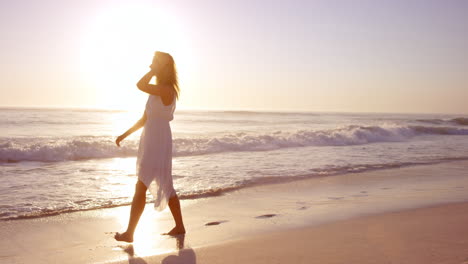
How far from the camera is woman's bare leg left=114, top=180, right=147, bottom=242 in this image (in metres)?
4.17

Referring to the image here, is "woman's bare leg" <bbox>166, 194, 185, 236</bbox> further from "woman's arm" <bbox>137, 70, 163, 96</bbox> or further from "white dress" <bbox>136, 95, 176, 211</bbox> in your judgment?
"woman's arm" <bbox>137, 70, 163, 96</bbox>

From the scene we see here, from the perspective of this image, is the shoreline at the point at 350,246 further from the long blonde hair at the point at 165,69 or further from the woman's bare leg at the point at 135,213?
the long blonde hair at the point at 165,69

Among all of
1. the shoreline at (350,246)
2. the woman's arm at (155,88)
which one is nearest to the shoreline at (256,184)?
the shoreline at (350,246)

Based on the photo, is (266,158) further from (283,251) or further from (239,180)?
(283,251)

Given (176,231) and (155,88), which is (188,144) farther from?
(155,88)

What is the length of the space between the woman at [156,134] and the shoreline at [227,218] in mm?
453

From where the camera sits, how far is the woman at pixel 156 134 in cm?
408

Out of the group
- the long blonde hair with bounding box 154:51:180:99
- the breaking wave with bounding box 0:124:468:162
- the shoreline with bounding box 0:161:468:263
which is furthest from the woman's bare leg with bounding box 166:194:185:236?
the breaking wave with bounding box 0:124:468:162

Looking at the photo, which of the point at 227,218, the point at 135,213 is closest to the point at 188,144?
the point at 227,218

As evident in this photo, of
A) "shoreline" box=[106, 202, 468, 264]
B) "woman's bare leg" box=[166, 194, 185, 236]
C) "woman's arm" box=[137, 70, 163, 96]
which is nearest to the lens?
"shoreline" box=[106, 202, 468, 264]

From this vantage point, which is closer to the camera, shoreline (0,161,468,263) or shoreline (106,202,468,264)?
shoreline (106,202,468,264)

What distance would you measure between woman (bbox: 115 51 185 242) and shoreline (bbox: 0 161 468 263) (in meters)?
0.45

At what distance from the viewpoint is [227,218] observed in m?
5.39

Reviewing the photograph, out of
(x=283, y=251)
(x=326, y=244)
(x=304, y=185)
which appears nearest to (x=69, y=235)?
(x=283, y=251)
